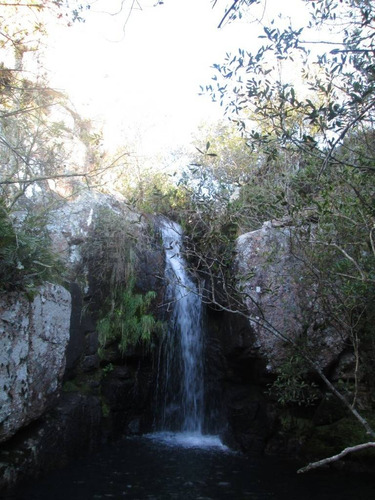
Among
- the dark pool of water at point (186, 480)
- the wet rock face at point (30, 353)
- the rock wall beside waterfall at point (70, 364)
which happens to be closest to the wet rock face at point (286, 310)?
the dark pool of water at point (186, 480)

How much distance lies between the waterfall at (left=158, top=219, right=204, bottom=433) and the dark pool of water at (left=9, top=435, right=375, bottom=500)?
1.79 metres

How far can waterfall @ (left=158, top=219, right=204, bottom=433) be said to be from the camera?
34.1 feet

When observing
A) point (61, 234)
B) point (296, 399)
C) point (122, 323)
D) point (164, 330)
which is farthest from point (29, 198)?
point (296, 399)

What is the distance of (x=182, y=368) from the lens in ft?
35.3

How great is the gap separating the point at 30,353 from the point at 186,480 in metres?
3.08

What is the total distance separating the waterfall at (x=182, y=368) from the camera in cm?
1038

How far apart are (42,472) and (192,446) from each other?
10.5ft

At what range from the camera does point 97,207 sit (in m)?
11.5

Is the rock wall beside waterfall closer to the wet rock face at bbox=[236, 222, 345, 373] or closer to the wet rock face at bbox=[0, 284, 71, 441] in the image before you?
the wet rock face at bbox=[0, 284, 71, 441]

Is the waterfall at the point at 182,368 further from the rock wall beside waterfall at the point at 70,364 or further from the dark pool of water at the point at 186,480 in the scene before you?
the dark pool of water at the point at 186,480

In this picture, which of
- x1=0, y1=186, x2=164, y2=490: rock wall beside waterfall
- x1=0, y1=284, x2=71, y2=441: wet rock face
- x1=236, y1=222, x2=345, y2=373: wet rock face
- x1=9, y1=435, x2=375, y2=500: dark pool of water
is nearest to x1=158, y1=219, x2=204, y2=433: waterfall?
x1=0, y1=186, x2=164, y2=490: rock wall beside waterfall

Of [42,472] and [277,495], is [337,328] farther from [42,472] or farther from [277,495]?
[42,472]

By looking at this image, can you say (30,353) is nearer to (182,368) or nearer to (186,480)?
(186,480)

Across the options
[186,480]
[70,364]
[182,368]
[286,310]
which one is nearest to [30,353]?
[70,364]
